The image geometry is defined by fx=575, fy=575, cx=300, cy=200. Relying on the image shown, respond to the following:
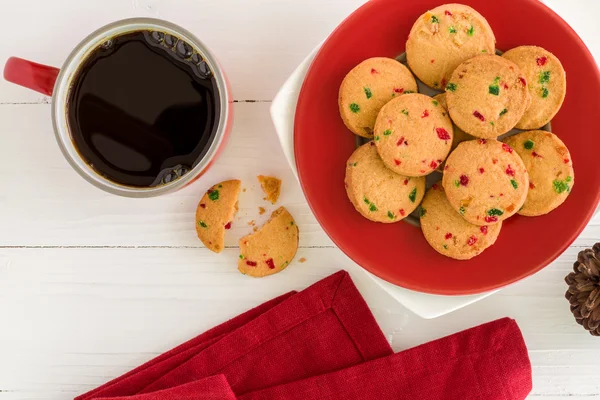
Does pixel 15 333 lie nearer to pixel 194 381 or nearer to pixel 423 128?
pixel 194 381

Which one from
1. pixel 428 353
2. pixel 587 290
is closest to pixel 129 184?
pixel 428 353

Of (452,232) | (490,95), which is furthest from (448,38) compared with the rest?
(452,232)

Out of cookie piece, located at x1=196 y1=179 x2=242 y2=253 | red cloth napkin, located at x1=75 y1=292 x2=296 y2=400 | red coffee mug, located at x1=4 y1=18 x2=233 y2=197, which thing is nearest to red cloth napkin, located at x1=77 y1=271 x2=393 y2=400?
red cloth napkin, located at x1=75 y1=292 x2=296 y2=400

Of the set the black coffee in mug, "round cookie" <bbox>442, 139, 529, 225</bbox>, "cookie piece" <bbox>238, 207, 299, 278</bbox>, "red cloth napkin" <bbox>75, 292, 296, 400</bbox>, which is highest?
"round cookie" <bbox>442, 139, 529, 225</bbox>

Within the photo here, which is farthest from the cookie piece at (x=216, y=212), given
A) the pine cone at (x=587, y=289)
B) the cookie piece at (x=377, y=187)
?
the pine cone at (x=587, y=289)

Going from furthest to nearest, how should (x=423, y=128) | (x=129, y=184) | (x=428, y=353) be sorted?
(x=428, y=353)
(x=129, y=184)
(x=423, y=128)

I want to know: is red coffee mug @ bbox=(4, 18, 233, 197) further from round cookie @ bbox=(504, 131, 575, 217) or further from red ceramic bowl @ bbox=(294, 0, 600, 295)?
round cookie @ bbox=(504, 131, 575, 217)

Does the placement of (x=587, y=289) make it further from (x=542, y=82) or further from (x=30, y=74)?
(x=30, y=74)
